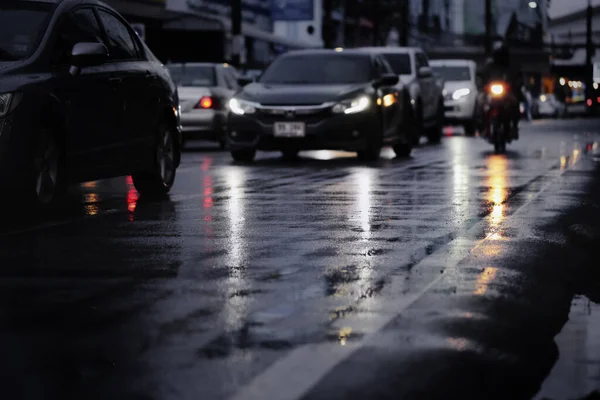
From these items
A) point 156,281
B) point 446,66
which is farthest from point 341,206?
point 446,66

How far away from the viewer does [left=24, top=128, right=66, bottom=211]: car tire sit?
1142 cm

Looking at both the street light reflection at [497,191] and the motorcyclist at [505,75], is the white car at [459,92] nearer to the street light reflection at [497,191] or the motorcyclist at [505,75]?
the motorcyclist at [505,75]

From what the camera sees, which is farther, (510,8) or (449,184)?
(510,8)

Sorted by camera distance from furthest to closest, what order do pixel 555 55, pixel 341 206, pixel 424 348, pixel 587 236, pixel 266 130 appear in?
1. pixel 555 55
2. pixel 266 130
3. pixel 341 206
4. pixel 587 236
5. pixel 424 348

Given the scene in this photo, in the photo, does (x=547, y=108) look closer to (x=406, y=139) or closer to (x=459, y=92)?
(x=459, y=92)

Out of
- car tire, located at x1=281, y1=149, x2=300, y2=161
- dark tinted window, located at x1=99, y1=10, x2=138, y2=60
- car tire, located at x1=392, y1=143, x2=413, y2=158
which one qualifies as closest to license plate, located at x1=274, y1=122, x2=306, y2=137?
car tire, located at x1=281, y1=149, x2=300, y2=161

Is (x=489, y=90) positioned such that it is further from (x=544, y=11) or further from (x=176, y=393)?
(x=544, y=11)

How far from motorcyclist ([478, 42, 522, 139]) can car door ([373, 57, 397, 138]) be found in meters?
2.83

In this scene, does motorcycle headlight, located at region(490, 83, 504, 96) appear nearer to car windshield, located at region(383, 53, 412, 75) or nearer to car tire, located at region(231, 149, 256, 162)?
car windshield, located at region(383, 53, 412, 75)

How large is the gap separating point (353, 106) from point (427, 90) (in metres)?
9.30

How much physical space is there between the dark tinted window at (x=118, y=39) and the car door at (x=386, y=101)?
29.7 ft

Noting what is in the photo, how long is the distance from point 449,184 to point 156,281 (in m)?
8.78

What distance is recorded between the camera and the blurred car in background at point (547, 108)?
79.6m

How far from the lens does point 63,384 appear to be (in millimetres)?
5426
